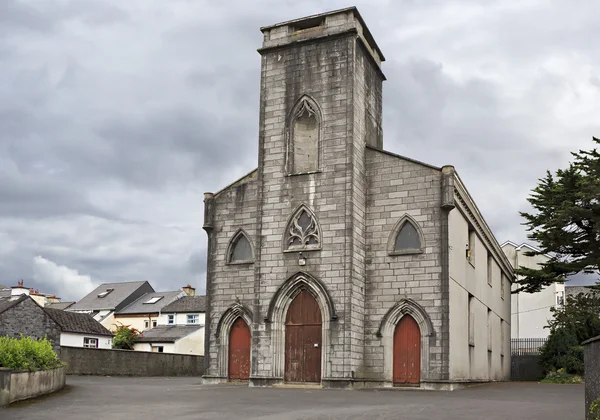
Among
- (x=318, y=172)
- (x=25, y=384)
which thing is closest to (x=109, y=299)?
(x=318, y=172)

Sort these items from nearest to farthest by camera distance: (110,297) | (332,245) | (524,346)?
(332,245)
(524,346)
(110,297)

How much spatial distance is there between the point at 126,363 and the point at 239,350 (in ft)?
37.5

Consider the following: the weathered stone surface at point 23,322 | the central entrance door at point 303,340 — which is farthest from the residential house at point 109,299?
the central entrance door at point 303,340

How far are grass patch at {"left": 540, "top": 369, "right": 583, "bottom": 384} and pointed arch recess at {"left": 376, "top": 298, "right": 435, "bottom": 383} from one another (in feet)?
34.0

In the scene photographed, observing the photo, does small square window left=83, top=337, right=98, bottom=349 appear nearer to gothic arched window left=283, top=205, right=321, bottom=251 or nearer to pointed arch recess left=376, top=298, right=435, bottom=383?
gothic arched window left=283, top=205, right=321, bottom=251

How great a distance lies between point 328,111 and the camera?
26.9 metres

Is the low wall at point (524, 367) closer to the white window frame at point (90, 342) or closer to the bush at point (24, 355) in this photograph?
the white window frame at point (90, 342)

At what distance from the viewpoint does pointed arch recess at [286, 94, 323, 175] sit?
2698 cm

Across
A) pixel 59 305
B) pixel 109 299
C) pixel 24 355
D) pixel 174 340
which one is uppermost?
pixel 109 299

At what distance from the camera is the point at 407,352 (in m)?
25.4

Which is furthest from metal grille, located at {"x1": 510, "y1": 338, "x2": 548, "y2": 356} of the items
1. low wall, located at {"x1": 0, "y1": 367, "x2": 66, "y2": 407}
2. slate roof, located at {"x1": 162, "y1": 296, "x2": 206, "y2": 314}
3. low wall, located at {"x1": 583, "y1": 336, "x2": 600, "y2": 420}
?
low wall, located at {"x1": 583, "y1": 336, "x2": 600, "y2": 420}

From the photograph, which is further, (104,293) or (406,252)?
(104,293)

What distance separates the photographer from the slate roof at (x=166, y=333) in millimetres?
54350

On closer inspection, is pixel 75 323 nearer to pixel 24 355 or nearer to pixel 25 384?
pixel 24 355
